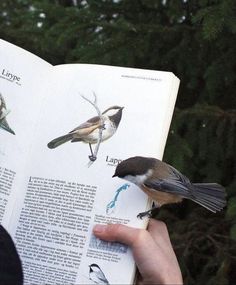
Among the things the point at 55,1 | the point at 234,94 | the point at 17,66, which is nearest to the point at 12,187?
the point at 17,66

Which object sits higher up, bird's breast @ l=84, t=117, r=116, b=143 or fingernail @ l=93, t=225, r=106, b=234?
bird's breast @ l=84, t=117, r=116, b=143

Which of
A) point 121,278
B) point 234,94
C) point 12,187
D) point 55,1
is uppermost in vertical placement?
point 55,1

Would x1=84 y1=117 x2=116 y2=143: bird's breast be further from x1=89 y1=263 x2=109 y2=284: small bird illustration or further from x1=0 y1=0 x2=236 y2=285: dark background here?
x1=0 y1=0 x2=236 y2=285: dark background

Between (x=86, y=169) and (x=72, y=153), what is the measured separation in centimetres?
5

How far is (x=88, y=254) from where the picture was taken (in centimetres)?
88

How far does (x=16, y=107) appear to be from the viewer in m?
0.99

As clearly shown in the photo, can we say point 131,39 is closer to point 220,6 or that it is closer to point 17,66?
point 220,6

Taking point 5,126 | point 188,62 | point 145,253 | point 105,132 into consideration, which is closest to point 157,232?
point 145,253

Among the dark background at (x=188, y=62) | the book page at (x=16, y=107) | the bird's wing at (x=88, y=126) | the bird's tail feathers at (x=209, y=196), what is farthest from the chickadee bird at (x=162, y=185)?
the dark background at (x=188, y=62)

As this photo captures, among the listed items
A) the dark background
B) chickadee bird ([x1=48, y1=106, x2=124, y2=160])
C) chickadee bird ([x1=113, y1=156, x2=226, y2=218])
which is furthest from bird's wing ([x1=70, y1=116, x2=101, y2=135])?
the dark background

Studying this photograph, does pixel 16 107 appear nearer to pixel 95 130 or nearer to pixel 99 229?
pixel 95 130

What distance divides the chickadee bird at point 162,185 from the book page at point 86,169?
19 millimetres

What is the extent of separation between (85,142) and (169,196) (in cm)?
19

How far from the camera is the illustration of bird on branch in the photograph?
0.95 metres
